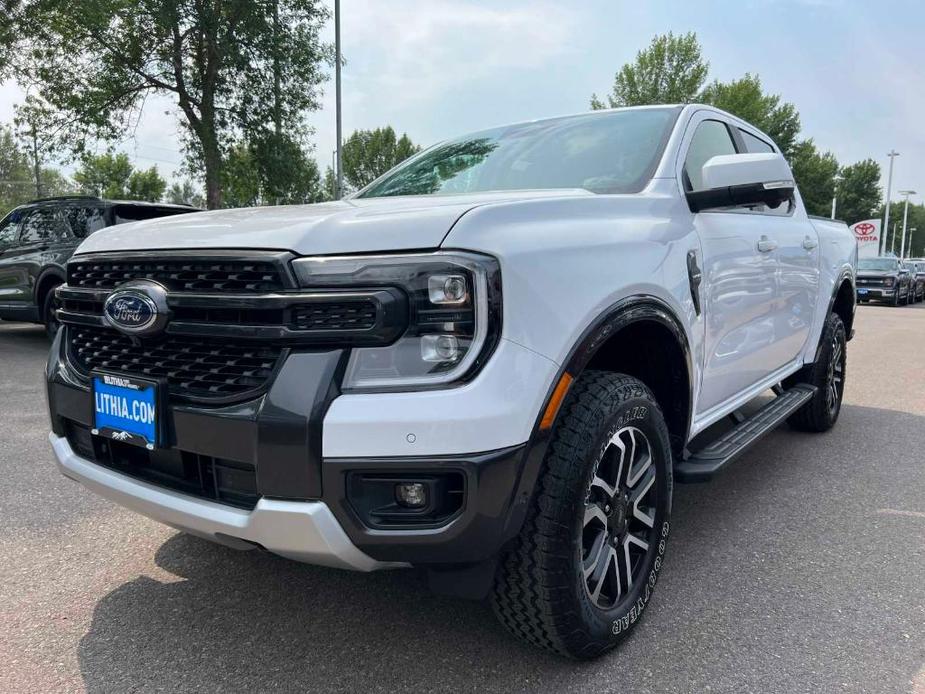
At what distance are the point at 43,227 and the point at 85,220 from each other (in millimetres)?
831

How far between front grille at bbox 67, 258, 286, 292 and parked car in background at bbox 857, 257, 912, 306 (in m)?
24.1

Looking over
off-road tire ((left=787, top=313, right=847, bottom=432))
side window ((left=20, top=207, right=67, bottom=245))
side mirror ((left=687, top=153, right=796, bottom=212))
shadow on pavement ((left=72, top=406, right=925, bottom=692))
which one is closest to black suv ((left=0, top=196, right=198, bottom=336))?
side window ((left=20, top=207, right=67, bottom=245))

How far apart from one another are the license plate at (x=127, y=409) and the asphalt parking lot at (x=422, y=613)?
70 centimetres

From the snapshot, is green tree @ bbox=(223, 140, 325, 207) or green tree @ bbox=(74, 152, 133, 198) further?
green tree @ bbox=(74, 152, 133, 198)

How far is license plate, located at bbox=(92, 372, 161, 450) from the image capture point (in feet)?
6.30

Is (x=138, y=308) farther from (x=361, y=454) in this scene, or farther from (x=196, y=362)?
(x=361, y=454)

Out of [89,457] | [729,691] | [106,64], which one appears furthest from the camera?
[106,64]

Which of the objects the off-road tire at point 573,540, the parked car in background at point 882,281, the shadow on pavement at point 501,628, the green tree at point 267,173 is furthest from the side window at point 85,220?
the parked car in background at point 882,281

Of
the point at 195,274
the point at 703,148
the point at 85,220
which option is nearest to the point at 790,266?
the point at 703,148

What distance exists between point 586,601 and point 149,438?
130cm

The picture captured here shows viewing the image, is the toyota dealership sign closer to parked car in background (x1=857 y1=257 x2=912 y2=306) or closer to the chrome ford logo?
parked car in background (x1=857 y1=257 x2=912 y2=306)

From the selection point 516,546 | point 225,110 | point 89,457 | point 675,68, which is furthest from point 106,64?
point 675,68

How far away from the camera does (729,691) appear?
2000 mm

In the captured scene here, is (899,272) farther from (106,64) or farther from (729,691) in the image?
(729,691)
